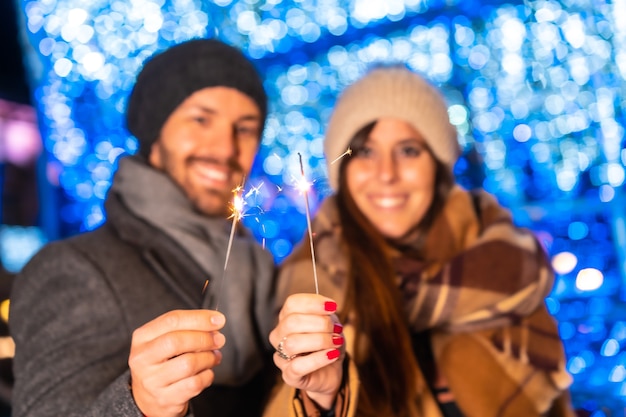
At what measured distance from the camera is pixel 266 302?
116 cm

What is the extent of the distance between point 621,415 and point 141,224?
1.38 metres

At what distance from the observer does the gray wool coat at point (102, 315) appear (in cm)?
84

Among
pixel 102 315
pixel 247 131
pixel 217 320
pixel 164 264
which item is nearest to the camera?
pixel 217 320

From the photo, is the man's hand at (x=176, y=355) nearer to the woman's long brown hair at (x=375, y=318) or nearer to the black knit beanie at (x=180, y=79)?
the woman's long brown hair at (x=375, y=318)

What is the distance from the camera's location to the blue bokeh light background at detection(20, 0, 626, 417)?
Answer: 61.6 inches

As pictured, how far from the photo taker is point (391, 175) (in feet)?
3.85

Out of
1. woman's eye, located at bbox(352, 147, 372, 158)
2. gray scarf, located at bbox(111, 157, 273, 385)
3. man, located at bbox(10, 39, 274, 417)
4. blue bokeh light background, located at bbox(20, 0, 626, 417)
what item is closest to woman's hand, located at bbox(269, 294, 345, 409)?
man, located at bbox(10, 39, 274, 417)

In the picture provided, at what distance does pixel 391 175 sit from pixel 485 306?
36 centimetres

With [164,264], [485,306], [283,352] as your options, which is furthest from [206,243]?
[485,306]

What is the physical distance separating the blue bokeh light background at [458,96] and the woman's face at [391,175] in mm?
228

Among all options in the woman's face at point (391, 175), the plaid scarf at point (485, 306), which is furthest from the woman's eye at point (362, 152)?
the plaid scarf at point (485, 306)

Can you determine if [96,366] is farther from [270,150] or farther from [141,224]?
[270,150]

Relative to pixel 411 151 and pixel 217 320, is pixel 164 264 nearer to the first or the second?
pixel 217 320

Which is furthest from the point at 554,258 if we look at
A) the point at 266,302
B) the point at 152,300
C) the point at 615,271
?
the point at 152,300
